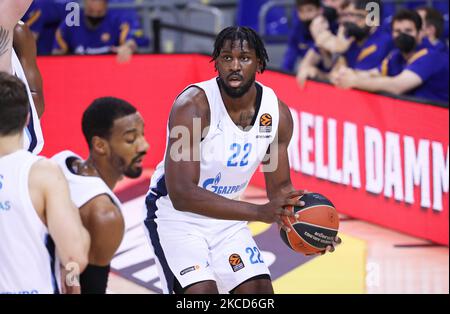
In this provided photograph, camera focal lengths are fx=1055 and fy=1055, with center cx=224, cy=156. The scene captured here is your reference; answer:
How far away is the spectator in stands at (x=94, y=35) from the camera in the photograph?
11.2 metres

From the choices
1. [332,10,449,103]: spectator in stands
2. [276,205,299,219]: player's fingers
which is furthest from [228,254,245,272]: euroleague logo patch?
[332,10,449,103]: spectator in stands

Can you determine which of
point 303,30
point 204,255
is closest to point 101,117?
point 204,255

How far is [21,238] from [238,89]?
161 centimetres

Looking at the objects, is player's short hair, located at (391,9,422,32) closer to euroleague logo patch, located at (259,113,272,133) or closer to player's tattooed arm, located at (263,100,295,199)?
player's tattooed arm, located at (263,100,295,199)

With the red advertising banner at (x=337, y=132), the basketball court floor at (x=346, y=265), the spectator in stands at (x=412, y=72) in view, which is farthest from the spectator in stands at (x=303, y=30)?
the basketball court floor at (x=346, y=265)

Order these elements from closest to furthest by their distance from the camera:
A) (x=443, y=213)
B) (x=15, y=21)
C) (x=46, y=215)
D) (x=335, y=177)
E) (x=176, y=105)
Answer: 1. (x=46, y=215)
2. (x=15, y=21)
3. (x=176, y=105)
4. (x=443, y=213)
5. (x=335, y=177)

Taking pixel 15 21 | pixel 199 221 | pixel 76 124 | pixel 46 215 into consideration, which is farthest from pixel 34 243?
pixel 76 124

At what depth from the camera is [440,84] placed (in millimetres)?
9227

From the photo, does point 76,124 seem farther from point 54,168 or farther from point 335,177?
point 54,168

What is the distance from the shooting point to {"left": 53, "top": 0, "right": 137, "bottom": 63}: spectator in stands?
11164 millimetres

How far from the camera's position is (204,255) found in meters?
5.51

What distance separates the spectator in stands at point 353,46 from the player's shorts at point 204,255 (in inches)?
178

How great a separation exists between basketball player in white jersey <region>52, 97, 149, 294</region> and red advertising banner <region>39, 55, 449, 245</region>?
2382 millimetres

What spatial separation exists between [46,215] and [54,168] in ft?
0.59
